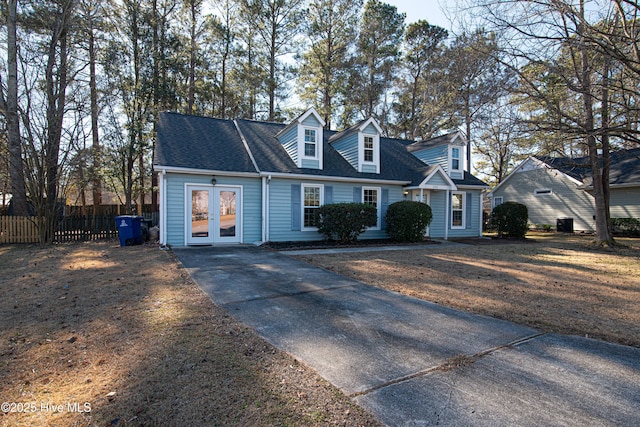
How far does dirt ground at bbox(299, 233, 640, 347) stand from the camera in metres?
4.44

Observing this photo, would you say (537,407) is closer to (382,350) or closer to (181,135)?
(382,350)

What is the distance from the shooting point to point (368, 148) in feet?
47.2

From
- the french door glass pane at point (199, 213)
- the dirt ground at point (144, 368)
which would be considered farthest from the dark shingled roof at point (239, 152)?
the dirt ground at point (144, 368)

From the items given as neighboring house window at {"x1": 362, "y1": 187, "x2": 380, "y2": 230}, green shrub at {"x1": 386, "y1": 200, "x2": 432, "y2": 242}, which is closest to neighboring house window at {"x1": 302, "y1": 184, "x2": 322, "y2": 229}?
neighboring house window at {"x1": 362, "y1": 187, "x2": 380, "y2": 230}

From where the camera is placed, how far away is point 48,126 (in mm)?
12109

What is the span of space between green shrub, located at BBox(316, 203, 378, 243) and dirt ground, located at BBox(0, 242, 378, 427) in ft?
23.9

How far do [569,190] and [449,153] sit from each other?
11.4 meters

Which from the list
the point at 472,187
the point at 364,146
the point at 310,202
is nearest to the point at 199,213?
Result: the point at 310,202

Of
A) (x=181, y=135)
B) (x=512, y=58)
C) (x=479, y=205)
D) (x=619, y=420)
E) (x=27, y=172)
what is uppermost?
(x=512, y=58)

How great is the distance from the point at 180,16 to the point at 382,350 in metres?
24.0

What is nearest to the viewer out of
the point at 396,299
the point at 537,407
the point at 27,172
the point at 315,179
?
the point at 537,407

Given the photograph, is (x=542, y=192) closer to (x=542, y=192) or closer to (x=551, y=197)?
(x=542, y=192)

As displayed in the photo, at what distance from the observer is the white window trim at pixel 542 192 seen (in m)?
22.7

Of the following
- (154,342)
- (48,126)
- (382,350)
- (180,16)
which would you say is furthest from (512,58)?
(180,16)
